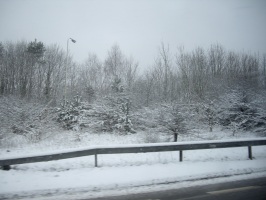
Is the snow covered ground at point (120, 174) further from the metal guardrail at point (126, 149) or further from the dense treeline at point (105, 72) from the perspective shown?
the dense treeline at point (105, 72)

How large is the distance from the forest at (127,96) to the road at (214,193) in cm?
748

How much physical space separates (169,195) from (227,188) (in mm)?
2186

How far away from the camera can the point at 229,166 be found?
8445 millimetres

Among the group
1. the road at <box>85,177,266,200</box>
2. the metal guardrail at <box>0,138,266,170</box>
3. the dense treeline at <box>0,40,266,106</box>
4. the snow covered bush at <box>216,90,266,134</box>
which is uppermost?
the dense treeline at <box>0,40,266,106</box>

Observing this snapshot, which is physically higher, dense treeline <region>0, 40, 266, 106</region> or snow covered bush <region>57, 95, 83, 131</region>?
dense treeline <region>0, 40, 266, 106</region>

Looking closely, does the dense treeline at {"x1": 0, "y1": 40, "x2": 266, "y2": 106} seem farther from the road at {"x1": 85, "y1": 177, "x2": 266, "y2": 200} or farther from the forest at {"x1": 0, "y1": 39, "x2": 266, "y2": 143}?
the road at {"x1": 85, "y1": 177, "x2": 266, "y2": 200}

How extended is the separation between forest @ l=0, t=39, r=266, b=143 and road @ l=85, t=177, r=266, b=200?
7.48m

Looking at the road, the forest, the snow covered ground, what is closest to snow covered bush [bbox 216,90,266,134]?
the forest

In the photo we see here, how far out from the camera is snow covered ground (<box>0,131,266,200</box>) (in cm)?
566

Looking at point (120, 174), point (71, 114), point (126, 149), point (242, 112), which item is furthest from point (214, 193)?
point (71, 114)

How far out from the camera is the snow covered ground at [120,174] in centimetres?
566

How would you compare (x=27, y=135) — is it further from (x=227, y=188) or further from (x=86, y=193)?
(x=227, y=188)

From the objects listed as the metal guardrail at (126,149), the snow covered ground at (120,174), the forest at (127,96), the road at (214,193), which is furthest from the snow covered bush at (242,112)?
the road at (214,193)

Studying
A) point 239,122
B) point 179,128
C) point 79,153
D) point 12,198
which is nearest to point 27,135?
point 79,153
